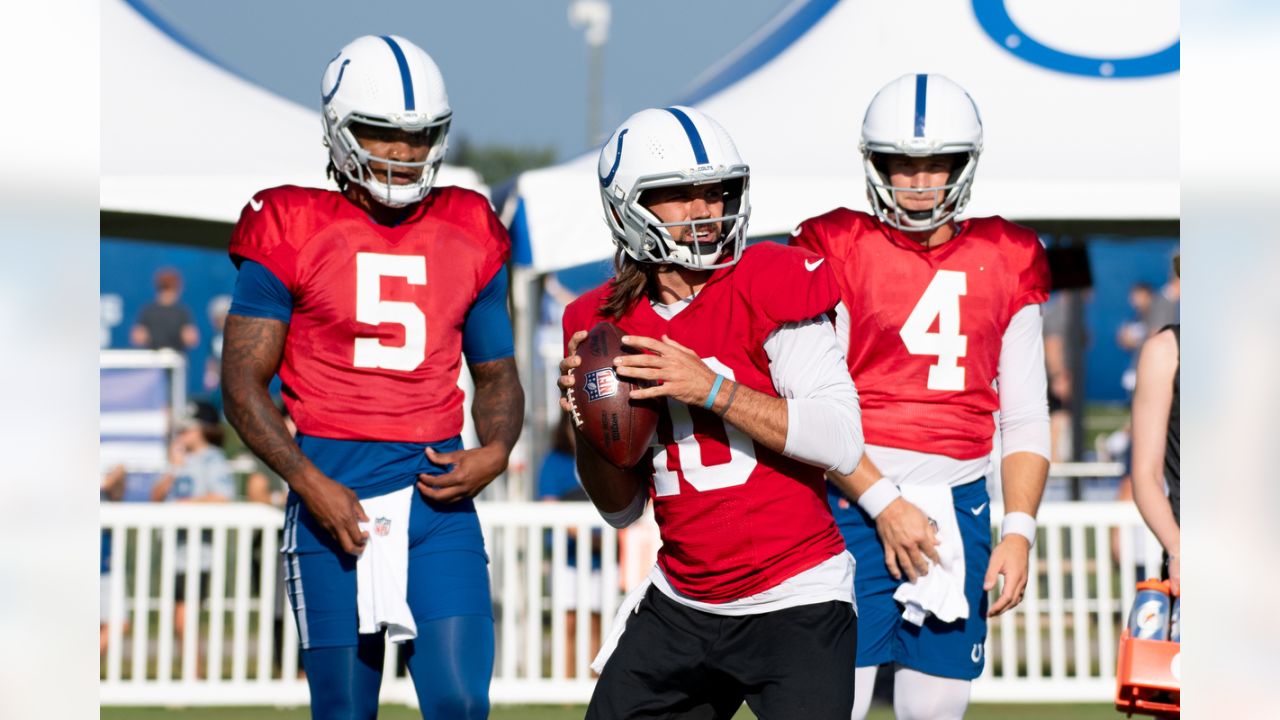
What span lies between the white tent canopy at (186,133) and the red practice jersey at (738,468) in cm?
439

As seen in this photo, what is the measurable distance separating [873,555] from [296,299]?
1.61 meters

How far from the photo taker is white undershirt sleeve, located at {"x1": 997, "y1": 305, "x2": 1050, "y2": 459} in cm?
399

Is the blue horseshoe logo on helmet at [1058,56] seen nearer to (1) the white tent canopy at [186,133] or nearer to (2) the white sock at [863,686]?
(1) the white tent canopy at [186,133]

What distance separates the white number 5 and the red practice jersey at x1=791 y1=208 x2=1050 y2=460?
3.42 feet

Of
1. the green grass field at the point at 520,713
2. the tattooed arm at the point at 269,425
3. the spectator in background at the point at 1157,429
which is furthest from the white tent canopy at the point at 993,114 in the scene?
the tattooed arm at the point at 269,425

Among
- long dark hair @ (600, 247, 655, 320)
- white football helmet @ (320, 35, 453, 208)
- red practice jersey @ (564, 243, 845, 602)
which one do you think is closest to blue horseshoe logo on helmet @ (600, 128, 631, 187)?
long dark hair @ (600, 247, 655, 320)

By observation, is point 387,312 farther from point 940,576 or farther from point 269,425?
point 940,576

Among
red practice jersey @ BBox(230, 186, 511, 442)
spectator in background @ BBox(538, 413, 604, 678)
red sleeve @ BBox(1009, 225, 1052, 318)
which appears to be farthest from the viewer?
spectator in background @ BBox(538, 413, 604, 678)

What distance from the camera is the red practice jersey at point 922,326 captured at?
3908 mm

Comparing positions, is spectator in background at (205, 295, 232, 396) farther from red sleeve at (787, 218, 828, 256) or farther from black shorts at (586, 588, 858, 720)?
black shorts at (586, 588, 858, 720)
